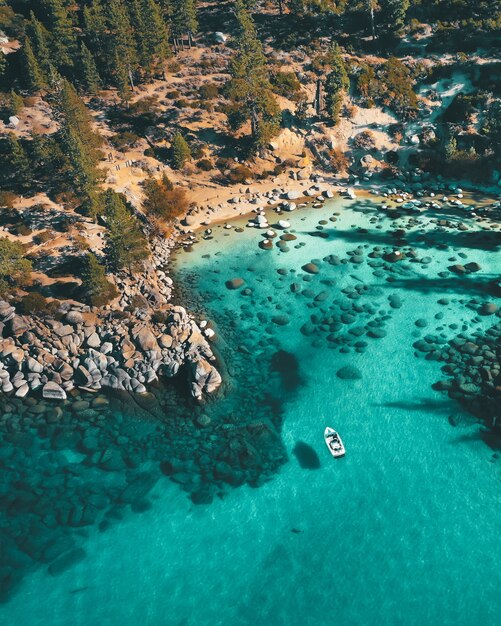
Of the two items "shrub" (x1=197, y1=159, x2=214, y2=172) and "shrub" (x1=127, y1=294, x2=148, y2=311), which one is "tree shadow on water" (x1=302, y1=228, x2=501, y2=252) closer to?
"shrub" (x1=197, y1=159, x2=214, y2=172)

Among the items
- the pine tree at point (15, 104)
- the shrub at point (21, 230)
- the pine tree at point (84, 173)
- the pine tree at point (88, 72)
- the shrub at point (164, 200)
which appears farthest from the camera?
the pine tree at point (88, 72)

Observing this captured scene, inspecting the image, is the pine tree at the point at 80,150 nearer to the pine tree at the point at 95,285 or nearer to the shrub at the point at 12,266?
the shrub at the point at 12,266

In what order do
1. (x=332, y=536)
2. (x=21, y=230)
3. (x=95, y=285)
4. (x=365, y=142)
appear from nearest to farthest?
(x=332, y=536), (x=95, y=285), (x=21, y=230), (x=365, y=142)

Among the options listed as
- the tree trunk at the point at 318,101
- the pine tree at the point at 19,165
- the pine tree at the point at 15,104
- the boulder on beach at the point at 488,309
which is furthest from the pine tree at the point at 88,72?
the boulder on beach at the point at 488,309

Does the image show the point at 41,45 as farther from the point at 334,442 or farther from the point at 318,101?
the point at 334,442

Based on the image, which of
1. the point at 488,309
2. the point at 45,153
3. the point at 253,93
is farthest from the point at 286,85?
the point at 488,309

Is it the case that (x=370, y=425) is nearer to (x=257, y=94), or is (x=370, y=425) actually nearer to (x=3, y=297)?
(x=3, y=297)
